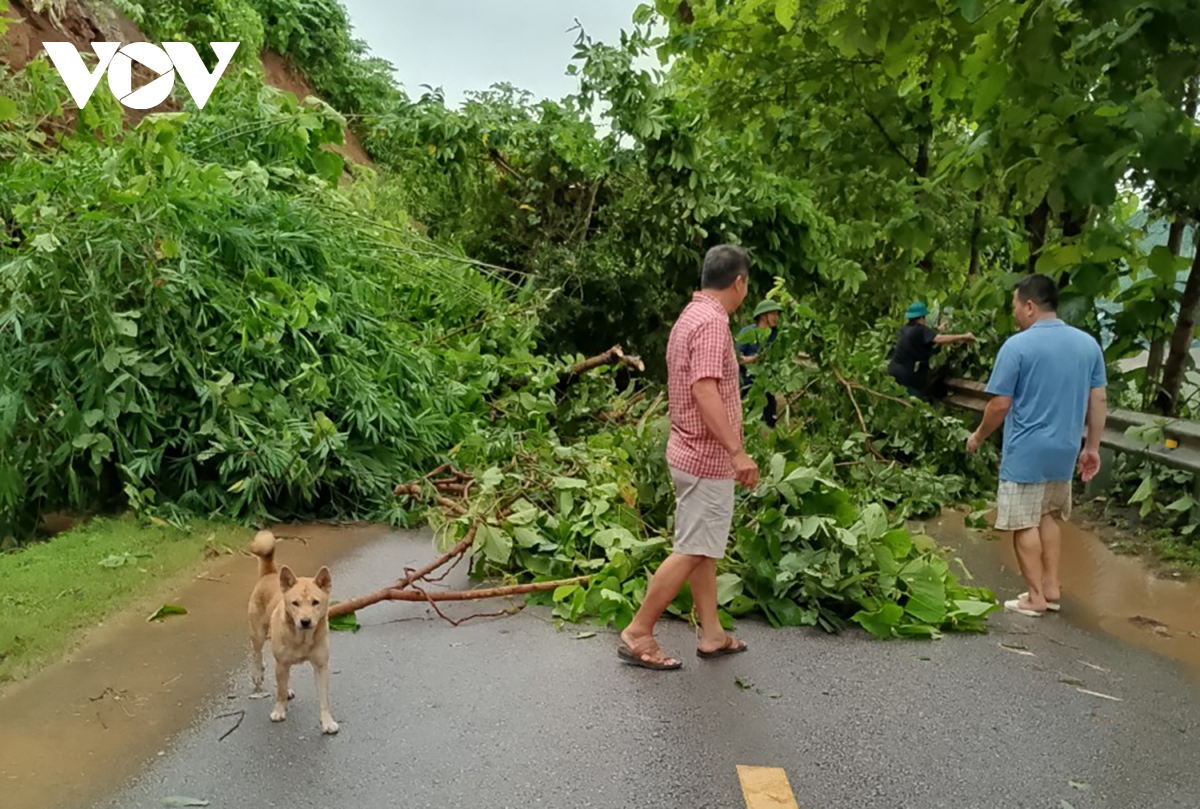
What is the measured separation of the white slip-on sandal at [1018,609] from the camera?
19.0 feet

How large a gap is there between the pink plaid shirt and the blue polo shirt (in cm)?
203

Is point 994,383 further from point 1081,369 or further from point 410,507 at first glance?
point 410,507

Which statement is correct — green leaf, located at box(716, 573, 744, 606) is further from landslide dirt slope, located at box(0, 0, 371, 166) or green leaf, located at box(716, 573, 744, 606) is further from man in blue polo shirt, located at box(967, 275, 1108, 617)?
landslide dirt slope, located at box(0, 0, 371, 166)

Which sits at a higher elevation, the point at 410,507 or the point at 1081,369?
the point at 1081,369

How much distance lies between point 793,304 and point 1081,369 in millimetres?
4193

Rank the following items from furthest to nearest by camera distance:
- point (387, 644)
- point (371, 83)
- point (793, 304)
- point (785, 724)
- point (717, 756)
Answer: point (371, 83), point (793, 304), point (387, 644), point (785, 724), point (717, 756)

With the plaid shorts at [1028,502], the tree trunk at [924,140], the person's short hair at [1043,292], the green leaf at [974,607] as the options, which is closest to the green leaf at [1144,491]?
the plaid shorts at [1028,502]

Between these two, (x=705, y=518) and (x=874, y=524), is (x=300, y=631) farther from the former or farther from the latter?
(x=874, y=524)

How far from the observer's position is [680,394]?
4801mm

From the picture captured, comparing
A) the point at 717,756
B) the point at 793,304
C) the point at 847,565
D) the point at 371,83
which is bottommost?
the point at 717,756

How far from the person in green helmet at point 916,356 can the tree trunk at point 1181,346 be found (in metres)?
2.53

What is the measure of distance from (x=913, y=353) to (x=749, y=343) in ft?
7.12

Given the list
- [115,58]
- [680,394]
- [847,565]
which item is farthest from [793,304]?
[115,58]

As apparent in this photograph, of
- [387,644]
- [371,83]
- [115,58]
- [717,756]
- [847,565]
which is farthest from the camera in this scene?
[371,83]
